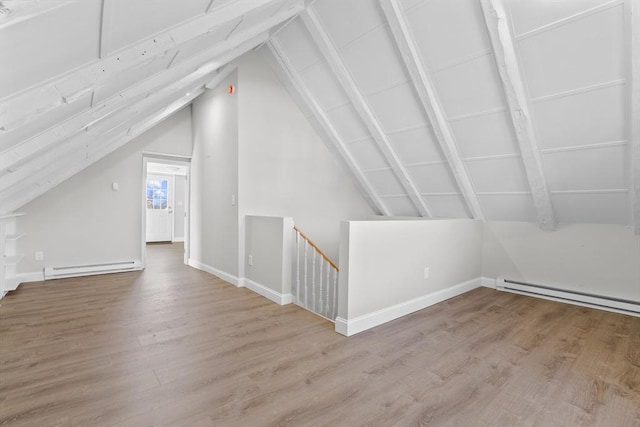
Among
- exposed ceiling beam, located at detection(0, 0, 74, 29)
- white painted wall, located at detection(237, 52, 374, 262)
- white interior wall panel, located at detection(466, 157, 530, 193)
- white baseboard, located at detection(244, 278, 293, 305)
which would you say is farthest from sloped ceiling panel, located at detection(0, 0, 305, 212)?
white interior wall panel, located at detection(466, 157, 530, 193)

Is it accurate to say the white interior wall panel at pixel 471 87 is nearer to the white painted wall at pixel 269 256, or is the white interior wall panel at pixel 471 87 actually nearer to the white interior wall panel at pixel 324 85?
the white interior wall panel at pixel 324 85

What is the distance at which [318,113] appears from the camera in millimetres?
4297

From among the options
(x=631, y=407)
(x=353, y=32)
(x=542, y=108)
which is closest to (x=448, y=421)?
(x=631, y=407)

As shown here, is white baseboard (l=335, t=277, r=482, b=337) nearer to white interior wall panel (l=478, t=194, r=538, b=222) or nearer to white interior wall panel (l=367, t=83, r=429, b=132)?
white interior wall panel (l=478, t=194, r=538, b=222)

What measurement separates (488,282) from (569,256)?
40.9 inches

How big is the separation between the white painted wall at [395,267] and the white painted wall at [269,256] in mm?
900

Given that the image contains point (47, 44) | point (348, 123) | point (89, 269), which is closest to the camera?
point (47, 44)

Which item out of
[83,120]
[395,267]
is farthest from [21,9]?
[395,267]

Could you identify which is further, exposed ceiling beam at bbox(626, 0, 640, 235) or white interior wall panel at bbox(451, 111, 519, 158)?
white interior wall panel at bbox(451, 111, 519, 158)

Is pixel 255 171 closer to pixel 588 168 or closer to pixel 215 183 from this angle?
pixel 215 183

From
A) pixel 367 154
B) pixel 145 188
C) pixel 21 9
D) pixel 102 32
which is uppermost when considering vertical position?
pixel 367 154

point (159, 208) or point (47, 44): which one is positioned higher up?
point (47, 44)

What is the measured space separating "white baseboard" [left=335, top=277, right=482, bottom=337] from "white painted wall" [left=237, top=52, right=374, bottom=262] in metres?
1.85

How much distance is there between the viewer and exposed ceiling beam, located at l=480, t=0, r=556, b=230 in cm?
238
